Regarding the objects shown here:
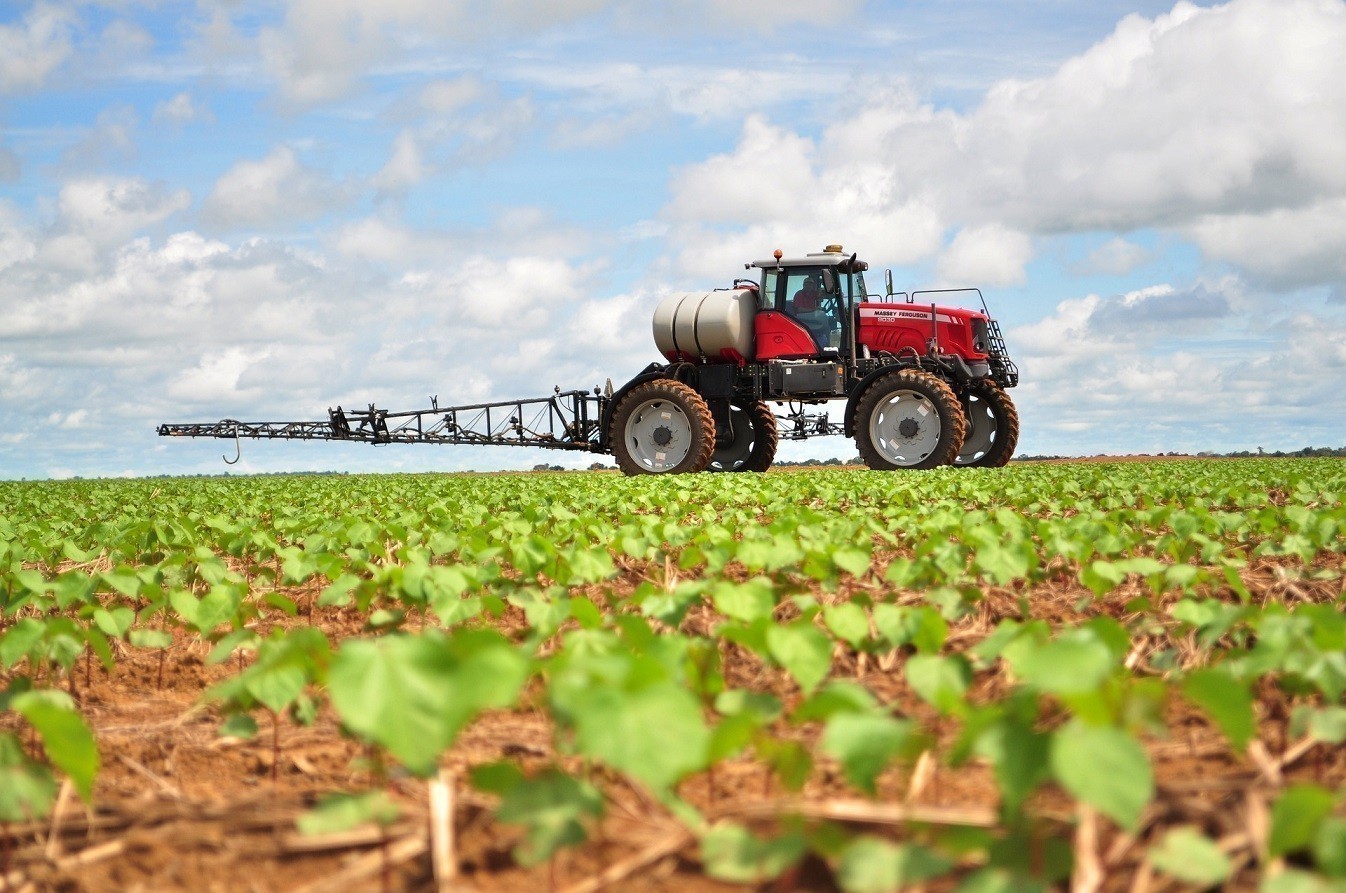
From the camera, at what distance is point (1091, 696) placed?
71.0 inches

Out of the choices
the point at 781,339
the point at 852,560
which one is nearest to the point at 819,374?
the point at 781,339

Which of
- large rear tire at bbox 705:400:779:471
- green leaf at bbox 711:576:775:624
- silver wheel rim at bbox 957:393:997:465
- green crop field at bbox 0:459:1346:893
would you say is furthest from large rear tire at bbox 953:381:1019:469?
green leaf at bbox 711:576:775:624

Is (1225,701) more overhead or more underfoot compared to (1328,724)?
more overhead

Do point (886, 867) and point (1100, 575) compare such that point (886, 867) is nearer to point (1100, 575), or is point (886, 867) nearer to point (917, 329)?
point (1100, 575)

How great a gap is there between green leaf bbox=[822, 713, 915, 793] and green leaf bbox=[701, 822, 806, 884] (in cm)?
16

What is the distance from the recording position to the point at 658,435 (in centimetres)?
1720

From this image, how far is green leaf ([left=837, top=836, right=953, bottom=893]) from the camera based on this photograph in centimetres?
175

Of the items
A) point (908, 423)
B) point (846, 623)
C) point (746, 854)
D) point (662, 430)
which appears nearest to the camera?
point (746, 854)

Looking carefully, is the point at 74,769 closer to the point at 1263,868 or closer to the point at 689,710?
the point at 689,710

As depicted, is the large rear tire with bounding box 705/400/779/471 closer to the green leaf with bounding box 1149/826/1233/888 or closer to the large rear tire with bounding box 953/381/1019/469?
the large rear tire with bounding box 953/381/1019/469

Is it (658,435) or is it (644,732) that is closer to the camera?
(644,732)

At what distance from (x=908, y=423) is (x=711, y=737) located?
47.2ft

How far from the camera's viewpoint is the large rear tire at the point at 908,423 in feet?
51.0

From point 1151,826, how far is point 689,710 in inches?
39.4
